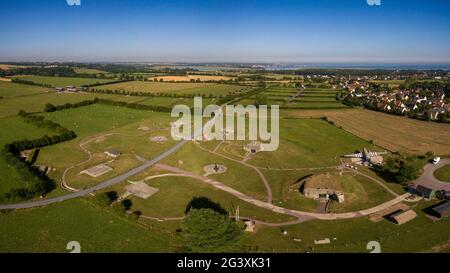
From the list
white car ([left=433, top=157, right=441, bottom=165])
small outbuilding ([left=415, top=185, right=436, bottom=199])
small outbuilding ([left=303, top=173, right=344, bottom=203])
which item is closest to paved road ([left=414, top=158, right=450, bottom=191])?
white car ([left=433, top=157, right=441, bottom=165])

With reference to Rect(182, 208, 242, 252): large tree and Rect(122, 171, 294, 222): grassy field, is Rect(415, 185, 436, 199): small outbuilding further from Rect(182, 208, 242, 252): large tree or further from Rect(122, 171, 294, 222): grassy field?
Rect(182, 208, 242, 252): large tree

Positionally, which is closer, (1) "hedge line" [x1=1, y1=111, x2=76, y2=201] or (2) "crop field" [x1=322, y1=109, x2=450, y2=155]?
(1) "hedge line" [x1=1, y1=111, x2=76, y2=201]

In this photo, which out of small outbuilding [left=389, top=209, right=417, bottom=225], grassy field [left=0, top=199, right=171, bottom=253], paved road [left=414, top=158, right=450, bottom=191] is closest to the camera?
grassy field [left=0, top=199, right=171, bottom=253]

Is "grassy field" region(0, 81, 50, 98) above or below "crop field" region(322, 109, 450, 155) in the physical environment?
above

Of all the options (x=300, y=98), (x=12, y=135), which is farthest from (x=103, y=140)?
(x=300, y=98)

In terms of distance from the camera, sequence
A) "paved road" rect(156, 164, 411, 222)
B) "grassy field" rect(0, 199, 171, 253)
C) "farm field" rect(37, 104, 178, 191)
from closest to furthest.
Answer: "grassy field" rect(0, 199, 171, 253) → "paved road" rect(156, 164, 411, 222) → "farm field" rect(37, 104, 178, 191)

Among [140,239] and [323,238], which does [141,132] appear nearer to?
[140,239]

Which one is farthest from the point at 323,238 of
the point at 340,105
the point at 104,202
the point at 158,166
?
the point at 340,105

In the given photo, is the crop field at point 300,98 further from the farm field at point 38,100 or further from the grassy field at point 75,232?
the grassy field at point 75,232
